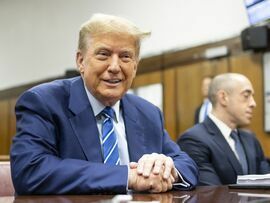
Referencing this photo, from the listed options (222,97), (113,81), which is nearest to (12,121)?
(222,97)

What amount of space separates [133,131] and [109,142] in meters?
0.17

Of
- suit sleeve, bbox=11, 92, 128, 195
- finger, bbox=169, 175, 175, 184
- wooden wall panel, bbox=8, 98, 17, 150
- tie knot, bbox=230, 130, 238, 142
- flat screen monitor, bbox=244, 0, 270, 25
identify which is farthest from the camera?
wooden wall panel, bbox=8, 98, 17, 150

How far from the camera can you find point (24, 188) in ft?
5.90

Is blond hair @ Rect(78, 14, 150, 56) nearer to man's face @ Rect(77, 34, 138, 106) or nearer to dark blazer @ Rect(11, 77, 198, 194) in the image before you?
man's face @ Rect(77, 34, 138, 106)

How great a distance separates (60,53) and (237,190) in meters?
7.96

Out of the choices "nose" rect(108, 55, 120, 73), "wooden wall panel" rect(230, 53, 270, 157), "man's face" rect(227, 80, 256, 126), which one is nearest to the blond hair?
"nose" rect(108, 55, 120, 73)

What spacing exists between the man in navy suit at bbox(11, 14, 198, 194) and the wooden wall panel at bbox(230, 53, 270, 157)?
14.4 feet

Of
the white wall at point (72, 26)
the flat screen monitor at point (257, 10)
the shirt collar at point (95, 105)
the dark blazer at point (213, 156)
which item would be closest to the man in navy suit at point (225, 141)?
the dark blazer at point (213, 156)

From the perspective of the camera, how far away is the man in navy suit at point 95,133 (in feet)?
5.81

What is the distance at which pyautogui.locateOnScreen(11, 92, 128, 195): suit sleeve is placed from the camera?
175 cm

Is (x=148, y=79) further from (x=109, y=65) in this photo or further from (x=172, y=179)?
(x=172, y=179)

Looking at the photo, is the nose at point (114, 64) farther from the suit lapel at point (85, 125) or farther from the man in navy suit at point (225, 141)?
the man in navy suit at point (225, 141)

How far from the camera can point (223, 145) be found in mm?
3484

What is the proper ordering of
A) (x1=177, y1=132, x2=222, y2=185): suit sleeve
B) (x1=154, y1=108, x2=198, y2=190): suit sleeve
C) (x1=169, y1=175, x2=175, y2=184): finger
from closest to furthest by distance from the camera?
1. (x1=169, y1=175, x2=175, y2=184): finger
2. (x1=154, y1=108, x2=198, y2=190): suit sleeve
3. (x1=177, y1=132, x2=222, y2=185): suit sleeve
